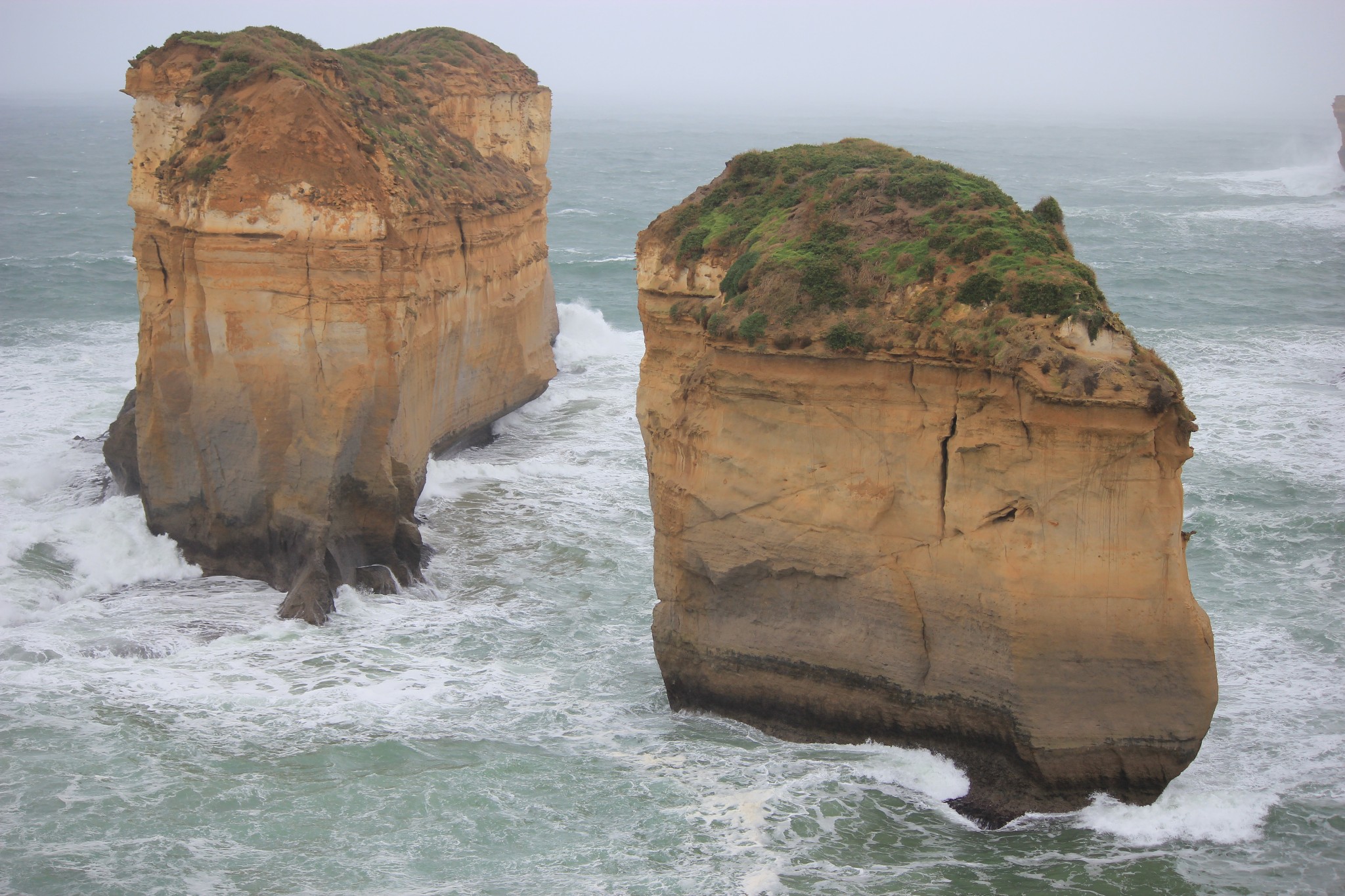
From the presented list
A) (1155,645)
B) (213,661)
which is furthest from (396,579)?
(1155,645)

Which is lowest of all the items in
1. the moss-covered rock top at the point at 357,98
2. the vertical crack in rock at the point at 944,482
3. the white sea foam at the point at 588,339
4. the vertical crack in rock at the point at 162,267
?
the white sea foam at the point at 588,339

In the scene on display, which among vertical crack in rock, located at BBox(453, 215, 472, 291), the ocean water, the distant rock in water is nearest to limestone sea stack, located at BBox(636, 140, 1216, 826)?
the ocean water

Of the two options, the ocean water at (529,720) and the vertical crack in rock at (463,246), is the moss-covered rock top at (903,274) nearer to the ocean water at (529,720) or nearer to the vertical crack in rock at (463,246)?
the ocean water at (529,720)

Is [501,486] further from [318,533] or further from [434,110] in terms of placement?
[434,110]

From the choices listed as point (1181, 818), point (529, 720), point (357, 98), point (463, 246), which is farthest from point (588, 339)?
point (1181, 818)

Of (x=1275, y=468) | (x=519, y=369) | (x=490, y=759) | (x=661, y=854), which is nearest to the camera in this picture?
(x=661, y=854)

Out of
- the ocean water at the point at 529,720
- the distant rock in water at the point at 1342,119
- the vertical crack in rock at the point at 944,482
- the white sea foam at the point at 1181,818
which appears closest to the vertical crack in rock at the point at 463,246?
the ocean water at the point at 529,720

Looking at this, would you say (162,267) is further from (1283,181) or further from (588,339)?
(1283,181)
